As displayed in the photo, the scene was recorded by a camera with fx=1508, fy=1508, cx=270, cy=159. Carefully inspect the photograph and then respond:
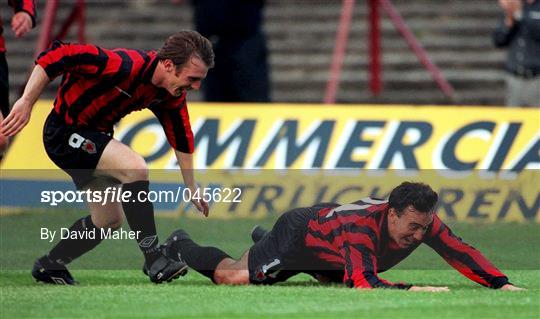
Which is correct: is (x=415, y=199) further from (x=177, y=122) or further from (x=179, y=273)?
(x=177, y=122)

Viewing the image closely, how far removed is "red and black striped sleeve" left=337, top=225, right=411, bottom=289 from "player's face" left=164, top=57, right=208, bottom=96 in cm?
124

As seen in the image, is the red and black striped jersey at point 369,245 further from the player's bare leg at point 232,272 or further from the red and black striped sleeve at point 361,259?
the player's bare leg at point 232,272

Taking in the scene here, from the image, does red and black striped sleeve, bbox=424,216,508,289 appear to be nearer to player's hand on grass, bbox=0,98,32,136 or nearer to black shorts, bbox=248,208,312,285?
black shorts, bbox=248,208,312,285

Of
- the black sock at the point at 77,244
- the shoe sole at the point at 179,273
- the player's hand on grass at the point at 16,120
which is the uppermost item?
the player's hand on grass at the point at 16,120

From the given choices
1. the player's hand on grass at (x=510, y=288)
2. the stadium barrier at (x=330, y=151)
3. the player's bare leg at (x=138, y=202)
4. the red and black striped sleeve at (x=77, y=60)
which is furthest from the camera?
the stadium barrier at (x=330, y=151)

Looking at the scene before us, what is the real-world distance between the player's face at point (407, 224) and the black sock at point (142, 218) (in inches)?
55.2

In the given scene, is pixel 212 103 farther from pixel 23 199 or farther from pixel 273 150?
pixel 23 199

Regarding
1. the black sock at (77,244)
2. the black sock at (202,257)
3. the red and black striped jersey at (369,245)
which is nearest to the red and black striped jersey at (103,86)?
the black sock at (77,244)

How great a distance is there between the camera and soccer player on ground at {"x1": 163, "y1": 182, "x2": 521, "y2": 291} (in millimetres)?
8578

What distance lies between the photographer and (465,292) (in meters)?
8.58

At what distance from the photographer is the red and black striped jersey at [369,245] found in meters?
8.55

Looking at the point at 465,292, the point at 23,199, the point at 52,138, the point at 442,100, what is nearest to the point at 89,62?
the point at 52,138

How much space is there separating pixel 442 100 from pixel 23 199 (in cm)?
610

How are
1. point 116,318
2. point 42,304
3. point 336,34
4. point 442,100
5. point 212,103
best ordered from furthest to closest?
point 336,34
point 442,100
point 212,103
point 42,304
point 116,318
